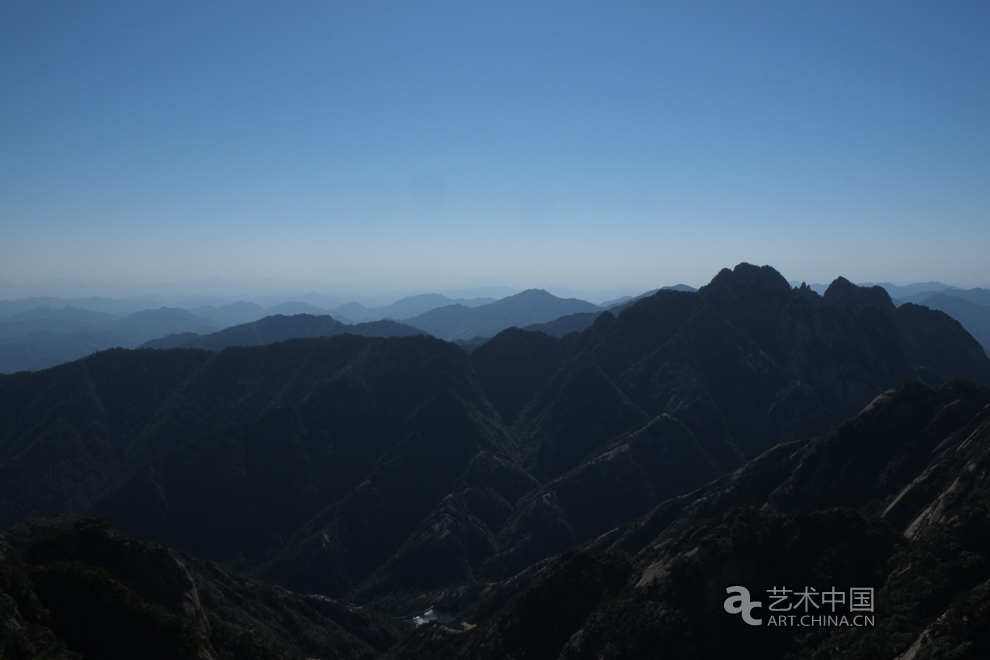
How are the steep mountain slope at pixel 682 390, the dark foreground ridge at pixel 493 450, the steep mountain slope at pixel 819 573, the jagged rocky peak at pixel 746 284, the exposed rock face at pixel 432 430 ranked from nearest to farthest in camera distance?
the steep mountain slope at pixel 819 573, the dark foreground ridge at pixel 493 450, the exposed rock face at pixel 432 430, the steep mountain slope at pixel 682 390, the jagged rocky peak at pixel 746 284

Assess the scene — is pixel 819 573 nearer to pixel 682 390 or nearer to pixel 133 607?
pixel 133 607

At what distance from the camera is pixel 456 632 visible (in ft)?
241

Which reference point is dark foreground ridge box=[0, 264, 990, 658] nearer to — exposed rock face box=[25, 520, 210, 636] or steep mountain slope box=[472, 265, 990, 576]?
steep mountain slope box=[472, 265, 990, 576]

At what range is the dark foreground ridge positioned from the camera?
2916 inches

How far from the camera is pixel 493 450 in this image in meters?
148

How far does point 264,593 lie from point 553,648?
41440mm

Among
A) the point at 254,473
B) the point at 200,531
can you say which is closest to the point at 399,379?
the point at 254,473

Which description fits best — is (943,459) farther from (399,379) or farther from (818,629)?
(399,379)

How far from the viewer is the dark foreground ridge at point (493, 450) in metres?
74.1

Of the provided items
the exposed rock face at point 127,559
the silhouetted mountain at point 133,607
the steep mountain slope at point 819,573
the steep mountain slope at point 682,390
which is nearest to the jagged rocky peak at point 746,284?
the steep mountain slope at point 682,390

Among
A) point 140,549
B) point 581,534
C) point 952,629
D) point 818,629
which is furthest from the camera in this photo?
point 581,534

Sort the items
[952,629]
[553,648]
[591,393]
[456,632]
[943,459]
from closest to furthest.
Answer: [952,629] → [553,648] → [943,459] → [456,632] → [591,393]

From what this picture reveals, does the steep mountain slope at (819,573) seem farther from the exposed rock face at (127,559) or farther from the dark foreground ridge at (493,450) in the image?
the exposed rock face at (127,559)

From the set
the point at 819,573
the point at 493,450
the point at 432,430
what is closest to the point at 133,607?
the point at 819,573
